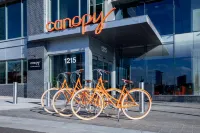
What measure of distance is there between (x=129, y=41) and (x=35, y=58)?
20.3 feet

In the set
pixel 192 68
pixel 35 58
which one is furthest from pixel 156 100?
pixel 35 58

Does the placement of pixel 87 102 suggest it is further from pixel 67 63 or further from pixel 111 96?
pixel 67 63

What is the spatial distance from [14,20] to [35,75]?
503 centimetres

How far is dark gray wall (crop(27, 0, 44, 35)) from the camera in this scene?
1661 cm

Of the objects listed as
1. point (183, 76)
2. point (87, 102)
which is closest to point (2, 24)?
point (183, 76)

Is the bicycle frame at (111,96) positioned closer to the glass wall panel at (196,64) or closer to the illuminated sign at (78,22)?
the illuminated sign at (78,22)

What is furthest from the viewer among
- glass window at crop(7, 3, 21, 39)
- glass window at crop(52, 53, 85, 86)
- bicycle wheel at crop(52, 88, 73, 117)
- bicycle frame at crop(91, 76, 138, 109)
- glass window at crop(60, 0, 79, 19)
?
glass window at crop(7, 3, 21, 39)

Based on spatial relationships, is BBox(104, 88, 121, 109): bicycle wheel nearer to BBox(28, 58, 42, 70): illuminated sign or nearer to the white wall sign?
the white wall sign

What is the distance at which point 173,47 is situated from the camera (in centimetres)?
1594

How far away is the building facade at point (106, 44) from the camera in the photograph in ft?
48.7

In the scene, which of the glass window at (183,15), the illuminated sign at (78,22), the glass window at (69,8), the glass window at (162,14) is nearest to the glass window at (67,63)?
the illuminated sign at (78,22)

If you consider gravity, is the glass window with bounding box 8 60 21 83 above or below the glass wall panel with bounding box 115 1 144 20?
below

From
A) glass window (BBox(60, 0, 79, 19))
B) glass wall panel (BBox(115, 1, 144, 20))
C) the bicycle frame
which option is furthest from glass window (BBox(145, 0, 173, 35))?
the bicycle frame

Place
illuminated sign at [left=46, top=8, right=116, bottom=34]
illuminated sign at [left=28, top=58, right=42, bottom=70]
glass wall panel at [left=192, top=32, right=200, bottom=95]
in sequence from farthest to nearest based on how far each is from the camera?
1. illuminated sign at [left=28, top=58, right=42, bottom=70]
2. glass wall panel at [left=192, top=32, right=200, bottom=95]
3. illuminated sign at [left=46, top=8, right=116, bottom=34]
